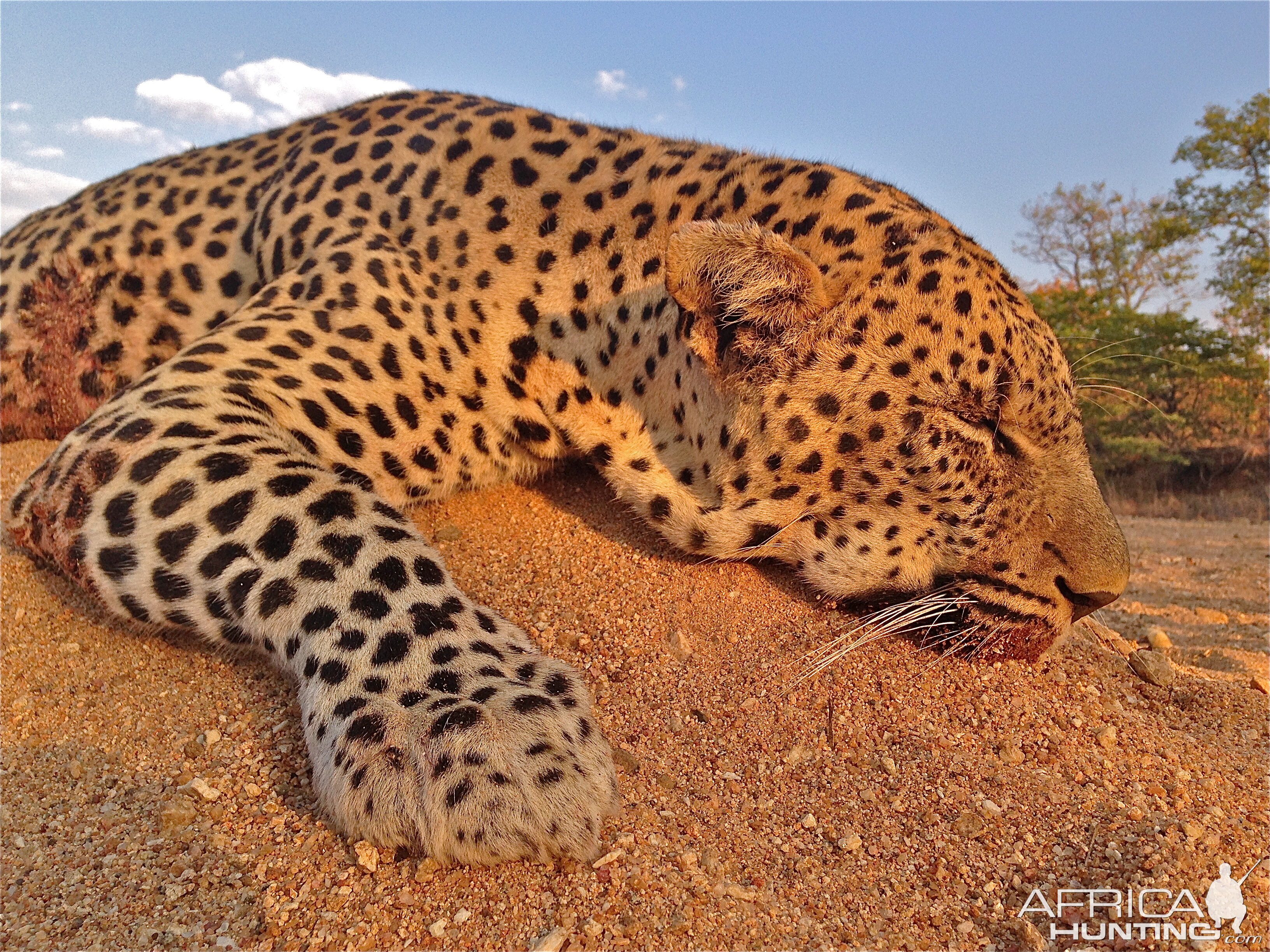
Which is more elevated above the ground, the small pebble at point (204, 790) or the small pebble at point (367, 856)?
the small pebble at point (367, 856)

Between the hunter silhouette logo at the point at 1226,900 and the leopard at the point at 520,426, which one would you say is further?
the leopard at the point at 520,426

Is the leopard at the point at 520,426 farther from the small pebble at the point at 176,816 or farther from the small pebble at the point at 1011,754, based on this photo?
the small pebble at the point at 1011,754

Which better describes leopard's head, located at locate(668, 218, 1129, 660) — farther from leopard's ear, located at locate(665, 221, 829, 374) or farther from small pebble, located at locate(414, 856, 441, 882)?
small pebble, located at locate(414, 856, 441, 882)

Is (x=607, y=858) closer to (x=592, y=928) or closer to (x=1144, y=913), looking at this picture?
(x=592, y=928)

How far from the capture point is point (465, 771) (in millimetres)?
2473

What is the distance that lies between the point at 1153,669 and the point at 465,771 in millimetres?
3199

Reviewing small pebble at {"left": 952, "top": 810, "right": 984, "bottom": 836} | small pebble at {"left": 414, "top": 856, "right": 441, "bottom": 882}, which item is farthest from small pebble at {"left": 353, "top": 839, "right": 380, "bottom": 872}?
small pebble at {"left": 952, "top": 810, "right": 984, "bottom": 836}

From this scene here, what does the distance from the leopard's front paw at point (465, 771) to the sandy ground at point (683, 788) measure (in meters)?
0.08

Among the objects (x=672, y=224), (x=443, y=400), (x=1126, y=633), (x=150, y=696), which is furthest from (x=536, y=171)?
(x=1126, y=633)

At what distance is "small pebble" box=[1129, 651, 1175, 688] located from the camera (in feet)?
12.7

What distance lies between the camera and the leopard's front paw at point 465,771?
7.90 ft

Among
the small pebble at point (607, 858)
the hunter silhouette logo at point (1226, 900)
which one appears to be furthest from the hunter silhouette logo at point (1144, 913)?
the small pebble at point (607, 858)

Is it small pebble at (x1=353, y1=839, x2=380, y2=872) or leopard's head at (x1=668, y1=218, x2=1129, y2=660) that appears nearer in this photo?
small pebble at (x1=353, y1=839, x2=380, y2=872)

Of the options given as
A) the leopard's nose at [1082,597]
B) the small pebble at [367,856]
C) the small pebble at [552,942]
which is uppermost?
the leopard's nose at [1082,597]
